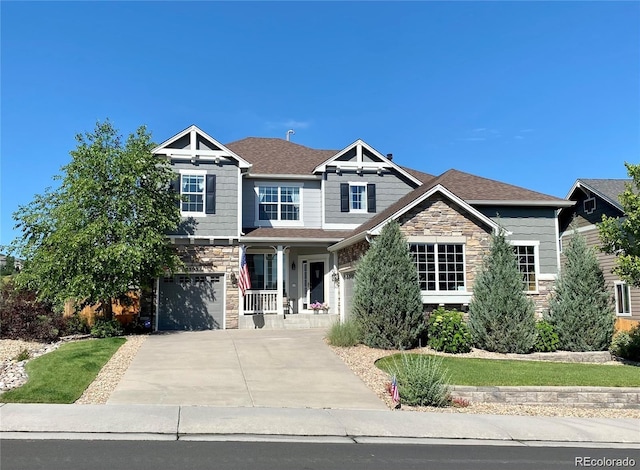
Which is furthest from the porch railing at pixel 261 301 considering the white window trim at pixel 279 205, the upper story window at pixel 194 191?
the upper story window at pixel 194 191

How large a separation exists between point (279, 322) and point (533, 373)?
10.2 meters

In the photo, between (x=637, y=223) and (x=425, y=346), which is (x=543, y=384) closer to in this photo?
(x=425, y=346)

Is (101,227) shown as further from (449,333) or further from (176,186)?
(449,333)

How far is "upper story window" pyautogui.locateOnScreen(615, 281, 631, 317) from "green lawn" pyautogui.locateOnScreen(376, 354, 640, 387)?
36.5 feet

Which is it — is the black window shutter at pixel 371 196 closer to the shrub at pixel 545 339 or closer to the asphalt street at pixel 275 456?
the shrub at pixel 545 339

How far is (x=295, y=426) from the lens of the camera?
8.15m

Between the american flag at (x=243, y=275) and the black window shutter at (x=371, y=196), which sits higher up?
the black window shutter at (x=371, y=196)

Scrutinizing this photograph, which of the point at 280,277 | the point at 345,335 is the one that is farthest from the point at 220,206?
the point at 345,335

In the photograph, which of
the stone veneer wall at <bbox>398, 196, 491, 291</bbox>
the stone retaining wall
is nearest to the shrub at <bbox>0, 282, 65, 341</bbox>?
the stone veneer wall at <bbox>398, 196, 491, 291</bbox>

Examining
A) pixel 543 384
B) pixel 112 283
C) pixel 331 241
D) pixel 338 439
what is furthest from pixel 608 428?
pixel 112 283

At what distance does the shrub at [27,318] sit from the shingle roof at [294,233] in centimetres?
735

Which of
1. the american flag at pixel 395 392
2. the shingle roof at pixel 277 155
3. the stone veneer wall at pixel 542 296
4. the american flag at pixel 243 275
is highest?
the shingle roof at pixel 277 155

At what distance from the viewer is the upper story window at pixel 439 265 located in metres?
16.7

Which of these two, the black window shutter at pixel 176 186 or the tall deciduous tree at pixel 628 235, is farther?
the black window shutter at pixel 176 186
